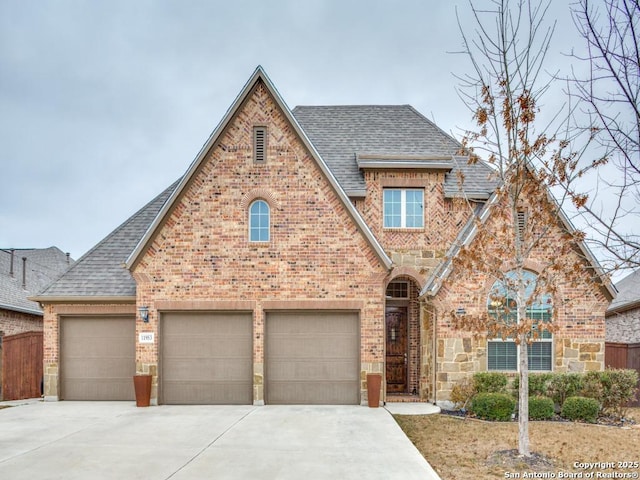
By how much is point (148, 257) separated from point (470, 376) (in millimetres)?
8818

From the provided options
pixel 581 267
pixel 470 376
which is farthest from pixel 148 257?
pixel 581 267

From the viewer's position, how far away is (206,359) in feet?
40.9

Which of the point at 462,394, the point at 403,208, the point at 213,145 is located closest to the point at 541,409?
the point at 462,394

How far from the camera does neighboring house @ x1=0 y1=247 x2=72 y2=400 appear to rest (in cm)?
1458

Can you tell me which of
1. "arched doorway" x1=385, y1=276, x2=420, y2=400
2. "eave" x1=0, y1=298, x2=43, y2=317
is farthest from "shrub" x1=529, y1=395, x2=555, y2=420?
"eave" x1=0, y1=298, x2=43, y2=317

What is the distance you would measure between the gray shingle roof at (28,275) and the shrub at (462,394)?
41.1ft

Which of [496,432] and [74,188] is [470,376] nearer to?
[496,432]

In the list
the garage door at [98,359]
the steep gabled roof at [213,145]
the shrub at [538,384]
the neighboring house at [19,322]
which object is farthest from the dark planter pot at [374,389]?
the neighboring house at [19,322]

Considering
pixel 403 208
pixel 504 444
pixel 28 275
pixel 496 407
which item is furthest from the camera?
pixel 28 275

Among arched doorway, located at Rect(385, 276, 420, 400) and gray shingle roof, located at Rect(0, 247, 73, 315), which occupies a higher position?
gray shingle roof, located at Rect(0, 247, 73, 315)

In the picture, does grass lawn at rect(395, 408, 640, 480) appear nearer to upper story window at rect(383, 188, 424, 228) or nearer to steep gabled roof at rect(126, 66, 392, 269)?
steep gabled roof at rect(126, 66, 392, 269)

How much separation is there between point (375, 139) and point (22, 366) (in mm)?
13233

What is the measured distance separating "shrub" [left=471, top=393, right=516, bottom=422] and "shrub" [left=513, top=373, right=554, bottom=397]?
2.46 ft

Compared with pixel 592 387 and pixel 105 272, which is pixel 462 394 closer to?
pixel 592 387
